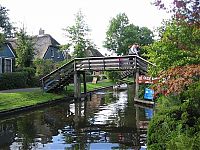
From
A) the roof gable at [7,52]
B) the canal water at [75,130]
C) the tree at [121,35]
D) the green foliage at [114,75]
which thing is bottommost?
the canal water at [75,130]

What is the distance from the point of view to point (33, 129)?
16719 millimetres

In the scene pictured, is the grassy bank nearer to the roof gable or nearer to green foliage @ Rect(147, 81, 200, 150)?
the roof gable

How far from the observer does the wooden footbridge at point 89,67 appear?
92.6 ft

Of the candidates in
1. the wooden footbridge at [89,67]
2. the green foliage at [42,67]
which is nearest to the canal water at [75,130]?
the wooden footbridge at [89,67]

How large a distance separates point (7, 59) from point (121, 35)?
58220mm

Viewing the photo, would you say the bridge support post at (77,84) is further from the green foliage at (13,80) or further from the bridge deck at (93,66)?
the green foliage at (13,80)

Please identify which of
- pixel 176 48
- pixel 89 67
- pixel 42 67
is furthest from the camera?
pixel 42 67

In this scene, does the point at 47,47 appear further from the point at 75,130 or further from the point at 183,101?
the point at 183,101

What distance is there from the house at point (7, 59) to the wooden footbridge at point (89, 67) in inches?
298

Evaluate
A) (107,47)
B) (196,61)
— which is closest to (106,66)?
(196,61)

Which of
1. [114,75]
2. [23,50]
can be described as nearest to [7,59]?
[23,50]

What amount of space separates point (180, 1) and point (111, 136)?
951cm

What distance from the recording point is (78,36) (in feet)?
155

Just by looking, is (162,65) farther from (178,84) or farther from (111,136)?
(178,84)
